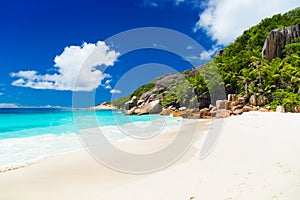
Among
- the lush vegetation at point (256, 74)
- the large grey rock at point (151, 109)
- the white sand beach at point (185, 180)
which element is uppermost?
the lush vegetation at point (256, 74)

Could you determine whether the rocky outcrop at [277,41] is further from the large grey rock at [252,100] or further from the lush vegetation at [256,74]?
the large grey rock at [252,100]

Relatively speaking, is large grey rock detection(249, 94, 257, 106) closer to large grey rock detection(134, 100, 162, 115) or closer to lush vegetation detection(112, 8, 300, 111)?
lush vegetation detection(112, 8, 300, 111)

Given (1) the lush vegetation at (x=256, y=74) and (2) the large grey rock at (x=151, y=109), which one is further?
(2) the large grey rock at (x=151, y=109)

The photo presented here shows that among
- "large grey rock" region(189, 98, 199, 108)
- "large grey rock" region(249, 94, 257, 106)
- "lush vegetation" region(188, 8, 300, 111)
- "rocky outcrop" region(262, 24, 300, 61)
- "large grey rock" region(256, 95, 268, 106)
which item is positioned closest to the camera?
"lush vegetation" region(188, 8, 300, 111)

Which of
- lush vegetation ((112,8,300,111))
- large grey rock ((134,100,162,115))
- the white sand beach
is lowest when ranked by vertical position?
the white sand beach

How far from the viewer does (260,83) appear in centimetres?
2022

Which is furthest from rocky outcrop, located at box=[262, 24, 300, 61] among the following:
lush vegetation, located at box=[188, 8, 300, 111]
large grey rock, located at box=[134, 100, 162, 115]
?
large grey rock, located at box=[134, 100, 162, 115]

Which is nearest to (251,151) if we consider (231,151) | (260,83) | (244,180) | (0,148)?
(231,151)

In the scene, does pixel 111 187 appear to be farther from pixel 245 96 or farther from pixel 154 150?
pixel 245 96

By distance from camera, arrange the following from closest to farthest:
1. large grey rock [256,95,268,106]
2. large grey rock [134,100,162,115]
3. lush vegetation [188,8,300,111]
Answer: lush vegetation [188,8,300,111], large grey rock [256,95,268,106], large grey rock [134,100,162,115]

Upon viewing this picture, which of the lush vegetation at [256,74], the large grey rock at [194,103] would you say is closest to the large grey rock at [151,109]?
the lush vegetation at [256,74]

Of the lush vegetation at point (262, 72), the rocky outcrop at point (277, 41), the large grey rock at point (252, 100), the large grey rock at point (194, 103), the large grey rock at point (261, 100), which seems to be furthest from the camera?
the large grey rock at point (194, 103)

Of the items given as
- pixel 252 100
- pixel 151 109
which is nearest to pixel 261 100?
pixel 252 100

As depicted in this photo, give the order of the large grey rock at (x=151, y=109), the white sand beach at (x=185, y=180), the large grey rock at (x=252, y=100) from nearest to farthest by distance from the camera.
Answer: the white sand beach at (x=185, y=180), the large grey rock at (x=252, y=100), the large grey rock at (x=151, y=109)
